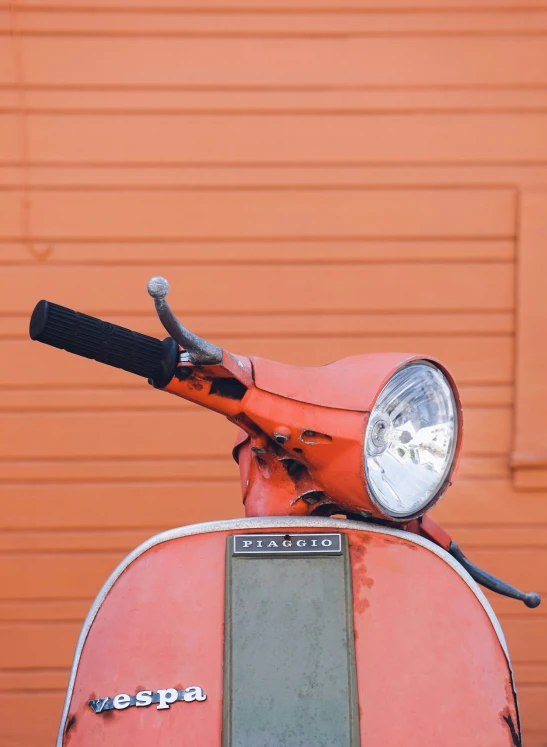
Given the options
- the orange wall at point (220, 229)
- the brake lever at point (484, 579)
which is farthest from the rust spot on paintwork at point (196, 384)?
the orange wall at point (220, 229)

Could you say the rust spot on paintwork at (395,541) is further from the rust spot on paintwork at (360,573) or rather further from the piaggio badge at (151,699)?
the piaggio badge at (151,699)

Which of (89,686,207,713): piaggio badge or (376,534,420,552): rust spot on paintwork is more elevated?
(376,534,420,552): rust spot on paintwork

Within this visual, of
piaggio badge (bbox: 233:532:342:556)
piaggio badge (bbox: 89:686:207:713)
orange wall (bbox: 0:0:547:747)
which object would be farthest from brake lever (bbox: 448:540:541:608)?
orange wall (bbox: 0:0:547:747)

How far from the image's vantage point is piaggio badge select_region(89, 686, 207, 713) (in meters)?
1.50

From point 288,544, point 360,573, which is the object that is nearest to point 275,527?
point 288,544

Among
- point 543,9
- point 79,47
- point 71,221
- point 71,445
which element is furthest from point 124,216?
point 543,9

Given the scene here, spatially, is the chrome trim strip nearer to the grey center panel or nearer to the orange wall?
the grey center panel

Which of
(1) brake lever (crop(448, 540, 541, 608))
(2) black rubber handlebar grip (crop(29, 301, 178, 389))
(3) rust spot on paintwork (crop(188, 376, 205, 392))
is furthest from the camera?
(1) brake lever (crop(448, 540, 541, 608))

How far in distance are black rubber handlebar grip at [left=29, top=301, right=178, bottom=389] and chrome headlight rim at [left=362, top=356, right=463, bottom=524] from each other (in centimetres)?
33

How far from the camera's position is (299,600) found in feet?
5.18

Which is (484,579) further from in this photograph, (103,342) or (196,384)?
(103,342)

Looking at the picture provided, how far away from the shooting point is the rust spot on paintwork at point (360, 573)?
1.58 metres

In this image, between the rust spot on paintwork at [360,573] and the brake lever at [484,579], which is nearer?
the rust spot on paintwork at [360,573]

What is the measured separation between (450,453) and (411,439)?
8 cm
